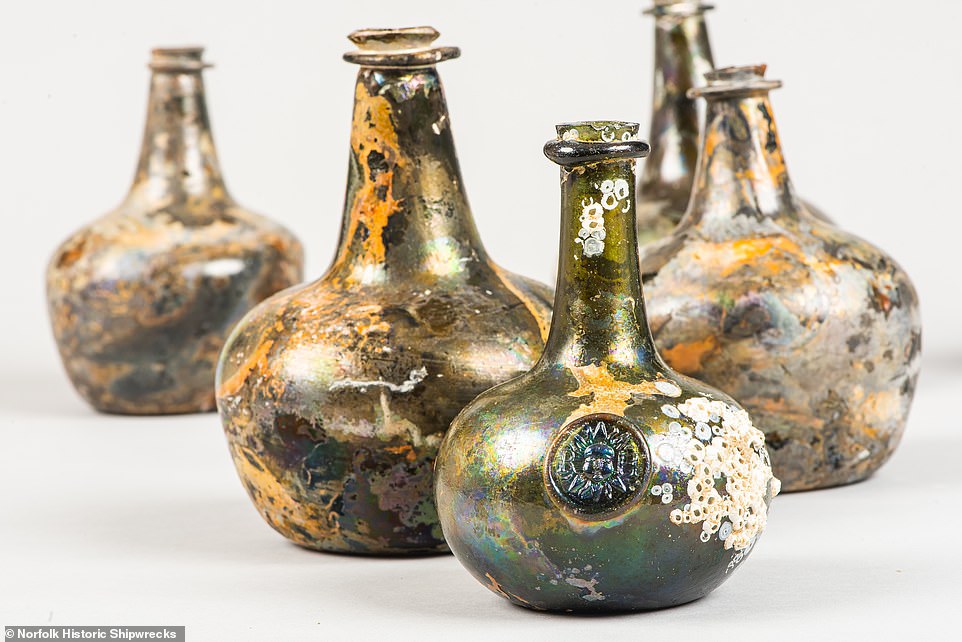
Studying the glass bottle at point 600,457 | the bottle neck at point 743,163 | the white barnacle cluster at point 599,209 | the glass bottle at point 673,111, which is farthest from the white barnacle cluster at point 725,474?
the glass bottle at point 673,111

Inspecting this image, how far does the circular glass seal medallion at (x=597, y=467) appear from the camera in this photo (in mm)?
2262

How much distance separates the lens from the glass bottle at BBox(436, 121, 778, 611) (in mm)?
2270

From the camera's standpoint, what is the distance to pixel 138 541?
9.56 ft

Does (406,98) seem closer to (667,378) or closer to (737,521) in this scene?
(667,378)

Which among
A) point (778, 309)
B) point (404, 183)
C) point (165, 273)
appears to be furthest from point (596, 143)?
point (165, 273)

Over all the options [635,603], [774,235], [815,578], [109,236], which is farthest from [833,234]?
[109,236]

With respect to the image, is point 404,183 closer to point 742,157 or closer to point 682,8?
point 742,157

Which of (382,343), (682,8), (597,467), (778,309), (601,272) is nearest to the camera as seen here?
(597,467)

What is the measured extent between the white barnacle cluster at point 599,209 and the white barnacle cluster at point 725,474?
23 cm

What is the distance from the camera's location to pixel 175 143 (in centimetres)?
419

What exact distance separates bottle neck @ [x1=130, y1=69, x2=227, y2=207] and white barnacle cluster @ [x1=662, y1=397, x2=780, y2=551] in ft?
6.94

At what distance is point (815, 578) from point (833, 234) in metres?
0.82

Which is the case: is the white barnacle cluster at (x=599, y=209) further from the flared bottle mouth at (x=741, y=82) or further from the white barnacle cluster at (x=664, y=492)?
the flared bottle mouth at (x=741, y=82)

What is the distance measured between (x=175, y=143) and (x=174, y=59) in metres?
0.19
